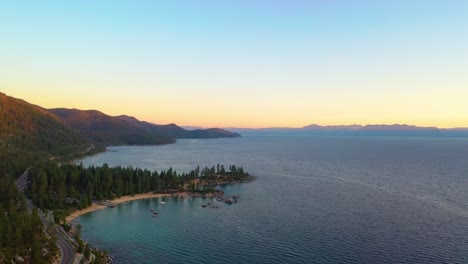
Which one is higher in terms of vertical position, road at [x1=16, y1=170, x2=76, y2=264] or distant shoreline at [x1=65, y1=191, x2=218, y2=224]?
road at [x1=16, y1=170, x2=76, y2=264]

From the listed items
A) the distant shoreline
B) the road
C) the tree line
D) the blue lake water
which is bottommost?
the blue lake water

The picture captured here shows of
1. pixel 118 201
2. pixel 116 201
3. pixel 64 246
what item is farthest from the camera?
pixel 118 201

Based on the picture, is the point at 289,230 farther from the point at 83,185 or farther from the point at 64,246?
the point at 83,185

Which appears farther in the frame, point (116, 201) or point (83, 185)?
point (83, 185)

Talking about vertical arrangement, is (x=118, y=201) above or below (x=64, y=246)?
below

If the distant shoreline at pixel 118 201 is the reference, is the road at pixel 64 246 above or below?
above

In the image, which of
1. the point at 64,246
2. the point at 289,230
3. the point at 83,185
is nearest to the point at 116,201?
the point at 83,185

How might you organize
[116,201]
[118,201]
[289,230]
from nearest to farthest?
[289,230], [116,201], [118,201]

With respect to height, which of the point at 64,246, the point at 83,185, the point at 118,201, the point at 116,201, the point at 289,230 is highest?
the point at 83,185

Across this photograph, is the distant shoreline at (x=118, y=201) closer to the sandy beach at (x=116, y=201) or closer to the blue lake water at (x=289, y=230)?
the sandy beach at (x=116, y=201)

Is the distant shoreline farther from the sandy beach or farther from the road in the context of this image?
the road

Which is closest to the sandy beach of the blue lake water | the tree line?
the tree line

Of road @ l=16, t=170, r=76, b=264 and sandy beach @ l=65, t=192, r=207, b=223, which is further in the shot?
sandy beach @ l=65, t=192, r=207, b=223

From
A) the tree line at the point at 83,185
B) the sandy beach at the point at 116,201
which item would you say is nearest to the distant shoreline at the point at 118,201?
the sandy beach at the point at 116,201
